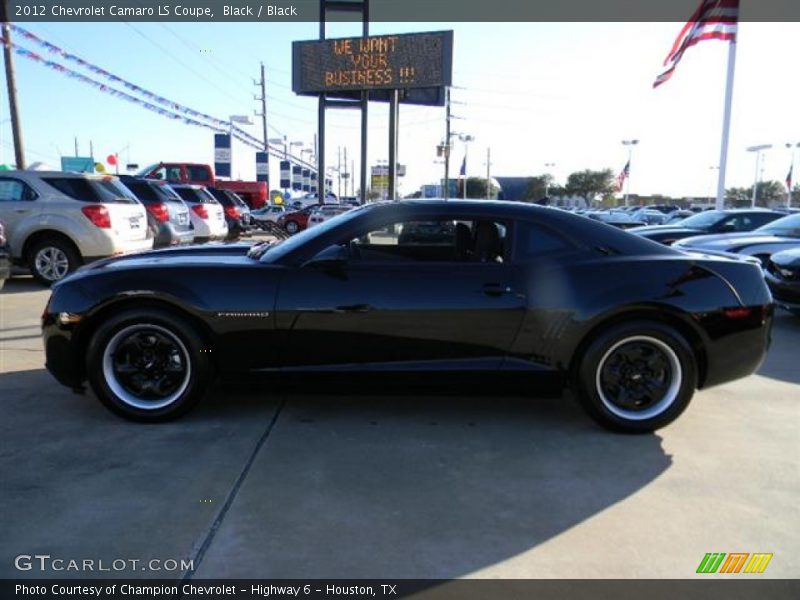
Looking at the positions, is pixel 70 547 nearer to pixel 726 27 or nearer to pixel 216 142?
pixel 726 27

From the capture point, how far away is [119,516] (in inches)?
110

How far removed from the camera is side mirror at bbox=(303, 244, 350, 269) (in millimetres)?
3779

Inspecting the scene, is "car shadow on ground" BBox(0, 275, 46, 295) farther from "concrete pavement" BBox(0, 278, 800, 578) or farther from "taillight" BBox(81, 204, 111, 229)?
"concrete pavement" BBox(0, 278, 800, 578)

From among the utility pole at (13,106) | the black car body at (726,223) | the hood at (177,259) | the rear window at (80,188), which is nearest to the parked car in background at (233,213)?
the utility pole at (13,106)

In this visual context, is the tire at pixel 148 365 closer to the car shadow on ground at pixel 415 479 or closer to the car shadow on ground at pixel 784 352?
the car shadow on ground at pixel 415 479

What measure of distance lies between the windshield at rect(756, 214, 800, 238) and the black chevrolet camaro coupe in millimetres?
6392

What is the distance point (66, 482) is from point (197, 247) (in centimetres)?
210

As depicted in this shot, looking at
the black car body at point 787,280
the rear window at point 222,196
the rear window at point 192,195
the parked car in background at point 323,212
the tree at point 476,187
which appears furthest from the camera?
the tree at point 476,187

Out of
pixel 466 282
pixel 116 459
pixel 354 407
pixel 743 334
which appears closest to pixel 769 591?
pixel 743 334

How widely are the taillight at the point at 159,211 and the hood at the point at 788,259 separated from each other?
9.97 m

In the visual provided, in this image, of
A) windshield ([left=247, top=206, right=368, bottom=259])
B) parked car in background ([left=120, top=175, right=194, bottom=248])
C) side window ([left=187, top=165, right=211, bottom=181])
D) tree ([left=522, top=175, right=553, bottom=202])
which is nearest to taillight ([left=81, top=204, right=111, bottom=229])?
parked car in background ([left=120, top=175, right=194, bottom=248])

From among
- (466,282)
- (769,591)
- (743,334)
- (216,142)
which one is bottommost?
(769,591)

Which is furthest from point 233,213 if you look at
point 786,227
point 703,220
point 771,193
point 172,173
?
point 771,193

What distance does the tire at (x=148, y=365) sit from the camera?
379 centimetres
